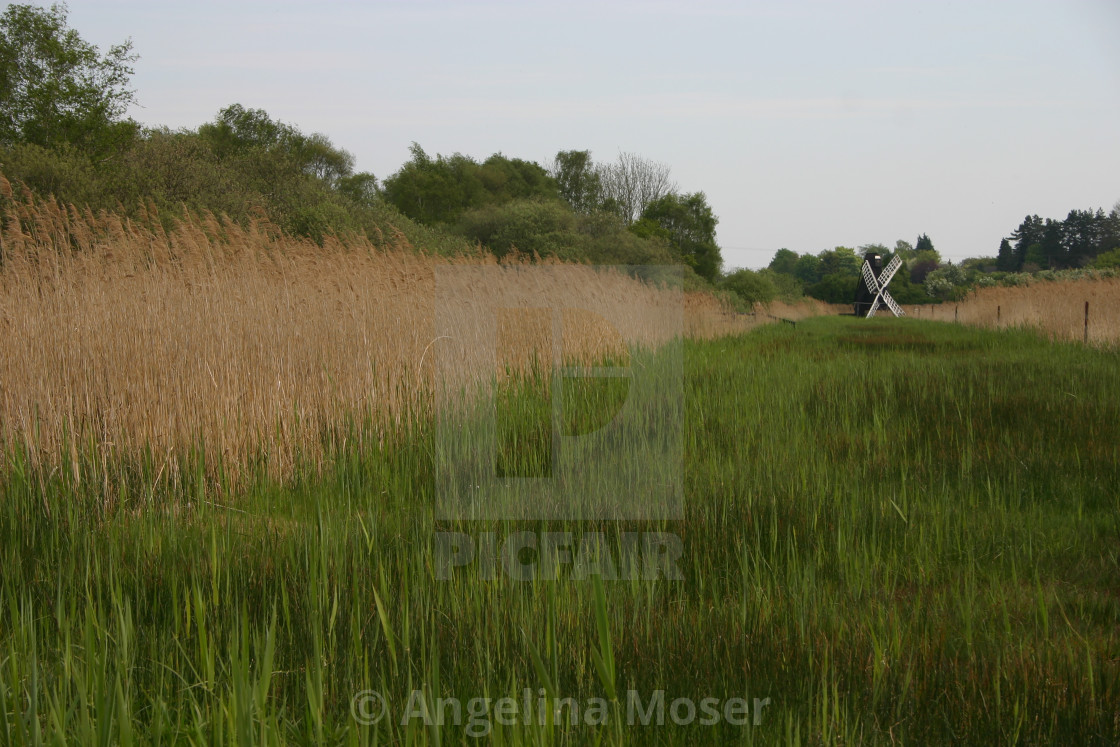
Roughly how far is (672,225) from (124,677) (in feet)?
124

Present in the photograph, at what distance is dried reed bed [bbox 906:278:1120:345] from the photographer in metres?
12.6

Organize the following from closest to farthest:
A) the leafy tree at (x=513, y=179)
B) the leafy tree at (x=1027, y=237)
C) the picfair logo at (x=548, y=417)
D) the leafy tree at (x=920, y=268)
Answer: the picfair logo at (x=548, y=417)
the leafy tree at (x=513, y=179)
the leafy tree at (x=1027, y=237)
the leafy tree at (x=920, y=268)

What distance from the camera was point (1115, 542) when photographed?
2969 millimetres

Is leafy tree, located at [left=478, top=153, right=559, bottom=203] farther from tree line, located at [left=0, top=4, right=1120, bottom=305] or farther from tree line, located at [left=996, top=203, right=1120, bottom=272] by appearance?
tree line, located at [left=996, top=203, right=1120, bottom=272]

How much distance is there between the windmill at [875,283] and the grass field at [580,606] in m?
43.2

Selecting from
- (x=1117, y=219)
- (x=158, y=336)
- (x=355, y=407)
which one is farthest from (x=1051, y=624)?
(x=1117, y=219)

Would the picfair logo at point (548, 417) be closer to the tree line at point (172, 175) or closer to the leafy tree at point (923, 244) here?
the tree line at point (172, 175)

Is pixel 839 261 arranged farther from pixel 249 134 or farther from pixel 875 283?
pixel 249 134

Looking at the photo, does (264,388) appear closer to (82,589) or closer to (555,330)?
(82,589)

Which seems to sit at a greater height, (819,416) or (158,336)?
(158,336)

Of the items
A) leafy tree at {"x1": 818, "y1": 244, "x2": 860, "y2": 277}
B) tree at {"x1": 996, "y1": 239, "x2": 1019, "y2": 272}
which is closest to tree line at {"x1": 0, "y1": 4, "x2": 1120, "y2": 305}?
tree at {"x1": 996, "y1": 239, "x2": 1019, "y2": 272}

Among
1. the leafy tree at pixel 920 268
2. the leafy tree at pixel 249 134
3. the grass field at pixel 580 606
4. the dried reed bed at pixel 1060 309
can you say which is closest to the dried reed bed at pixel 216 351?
the grass field at pixel 580 606

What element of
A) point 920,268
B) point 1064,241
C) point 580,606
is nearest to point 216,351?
point 580,606

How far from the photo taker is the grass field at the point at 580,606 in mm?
1728
